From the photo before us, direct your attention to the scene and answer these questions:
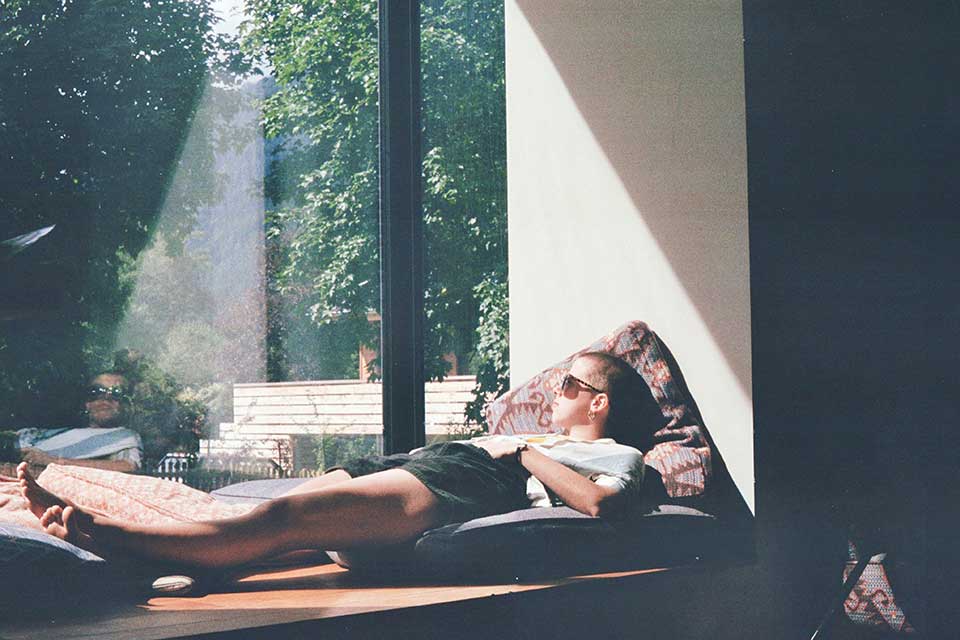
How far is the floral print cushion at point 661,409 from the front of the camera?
7.61ft

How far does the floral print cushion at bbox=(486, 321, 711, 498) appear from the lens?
232 cm

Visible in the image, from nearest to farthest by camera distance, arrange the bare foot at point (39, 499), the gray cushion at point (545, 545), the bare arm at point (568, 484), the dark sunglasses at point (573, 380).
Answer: the bare foot at point (39, 499) < the gray cushion at point (545, 545) < the bare arm at point (568, 484) < the dark sunglasses at point (573, 380)

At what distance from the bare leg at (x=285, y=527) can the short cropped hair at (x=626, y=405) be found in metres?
0.61

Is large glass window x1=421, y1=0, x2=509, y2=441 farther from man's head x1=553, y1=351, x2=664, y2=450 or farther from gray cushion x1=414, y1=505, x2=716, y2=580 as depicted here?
gray cushion x1=414, y1=505, x2=716, y2=580

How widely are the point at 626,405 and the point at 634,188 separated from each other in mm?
703

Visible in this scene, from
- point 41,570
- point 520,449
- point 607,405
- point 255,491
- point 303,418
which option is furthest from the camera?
point 303,418

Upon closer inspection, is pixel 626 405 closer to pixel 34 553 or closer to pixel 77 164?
pixel 34 553

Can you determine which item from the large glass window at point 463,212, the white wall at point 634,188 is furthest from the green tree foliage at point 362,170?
the white wall at point 634,188

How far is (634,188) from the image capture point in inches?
111

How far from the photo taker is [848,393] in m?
2.38

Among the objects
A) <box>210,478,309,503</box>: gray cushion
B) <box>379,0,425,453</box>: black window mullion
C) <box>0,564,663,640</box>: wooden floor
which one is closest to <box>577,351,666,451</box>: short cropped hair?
<box>0,564,663,640</box>: wooden floor

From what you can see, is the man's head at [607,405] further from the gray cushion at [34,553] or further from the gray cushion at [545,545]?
Result: the gray cushion at [34,553]

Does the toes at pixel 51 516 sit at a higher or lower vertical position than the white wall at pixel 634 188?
lower

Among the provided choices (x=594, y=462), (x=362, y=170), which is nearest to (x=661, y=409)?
(x=594, y=462)
